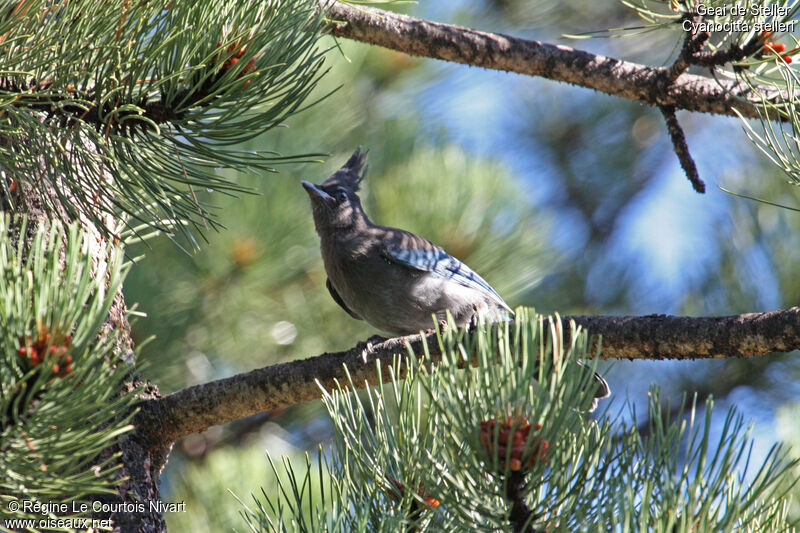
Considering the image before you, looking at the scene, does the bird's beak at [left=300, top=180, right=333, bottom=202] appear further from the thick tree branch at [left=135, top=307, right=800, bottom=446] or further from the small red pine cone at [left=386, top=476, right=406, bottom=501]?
the small red pine cone at [left=386, top=476, right=406, bottom=501]

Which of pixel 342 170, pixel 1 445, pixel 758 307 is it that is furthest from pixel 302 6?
pixel 758 307

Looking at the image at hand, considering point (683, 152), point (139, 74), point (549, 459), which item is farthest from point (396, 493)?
point (683, 152)

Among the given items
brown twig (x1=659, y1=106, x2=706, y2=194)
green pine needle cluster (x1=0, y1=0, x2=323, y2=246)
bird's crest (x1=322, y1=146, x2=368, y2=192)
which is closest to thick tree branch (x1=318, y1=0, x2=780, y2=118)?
brown twig (x1=659, y1=106, x2=706, y2=194)

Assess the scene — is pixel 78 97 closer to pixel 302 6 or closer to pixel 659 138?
pixel 302 6

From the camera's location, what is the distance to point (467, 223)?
4398 mm

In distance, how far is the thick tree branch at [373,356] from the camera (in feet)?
6.02

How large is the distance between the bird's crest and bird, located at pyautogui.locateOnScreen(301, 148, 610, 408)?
4.5 inches

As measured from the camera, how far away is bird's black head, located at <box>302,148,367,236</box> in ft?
13.7

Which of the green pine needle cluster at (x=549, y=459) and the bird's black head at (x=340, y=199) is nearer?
the green pine needle cluster at (x=549, y=459)

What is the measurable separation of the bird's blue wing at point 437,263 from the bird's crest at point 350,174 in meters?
0.52

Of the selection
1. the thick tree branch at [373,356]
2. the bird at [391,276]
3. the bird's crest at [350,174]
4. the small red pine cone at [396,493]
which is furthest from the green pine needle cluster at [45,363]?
the bird's crest at [350,174]

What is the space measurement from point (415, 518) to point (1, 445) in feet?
2.65

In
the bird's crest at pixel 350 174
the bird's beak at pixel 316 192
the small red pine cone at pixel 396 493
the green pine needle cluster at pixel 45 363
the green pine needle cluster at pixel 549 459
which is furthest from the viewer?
the bird's crest at pixel 350 174

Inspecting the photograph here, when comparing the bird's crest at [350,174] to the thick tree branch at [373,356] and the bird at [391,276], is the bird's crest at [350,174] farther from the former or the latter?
the thick tree branch at [373,356]
